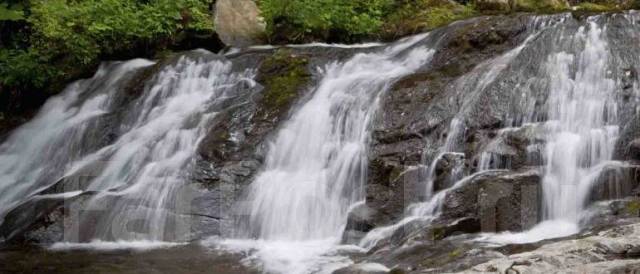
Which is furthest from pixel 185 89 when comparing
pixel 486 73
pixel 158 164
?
pixel 486 73

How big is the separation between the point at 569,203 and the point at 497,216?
0.75 m

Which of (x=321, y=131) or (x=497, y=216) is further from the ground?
(x=321, y=131)

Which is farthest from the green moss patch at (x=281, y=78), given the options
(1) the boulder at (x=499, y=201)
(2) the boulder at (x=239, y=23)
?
(1) the boulder at (x=499, y=201)

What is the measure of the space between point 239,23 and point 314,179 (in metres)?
6.27

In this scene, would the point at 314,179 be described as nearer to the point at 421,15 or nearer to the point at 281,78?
the point at 281,78

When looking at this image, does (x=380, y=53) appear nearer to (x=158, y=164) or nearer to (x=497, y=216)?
(x=158, y=164)

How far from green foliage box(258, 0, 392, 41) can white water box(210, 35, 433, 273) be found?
2.95m

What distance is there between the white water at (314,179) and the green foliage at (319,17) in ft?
9.68

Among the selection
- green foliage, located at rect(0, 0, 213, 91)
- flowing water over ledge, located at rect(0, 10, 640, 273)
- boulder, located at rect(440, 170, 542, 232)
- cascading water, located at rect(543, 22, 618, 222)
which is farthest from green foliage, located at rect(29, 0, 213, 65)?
boulder, located at rect(440, 170, 542, 232)

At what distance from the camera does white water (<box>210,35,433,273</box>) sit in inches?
276

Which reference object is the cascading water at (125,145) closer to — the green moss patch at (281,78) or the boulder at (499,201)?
the green moss patch at (281,78)

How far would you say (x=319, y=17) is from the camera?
12539 mm

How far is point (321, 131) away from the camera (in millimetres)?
8680

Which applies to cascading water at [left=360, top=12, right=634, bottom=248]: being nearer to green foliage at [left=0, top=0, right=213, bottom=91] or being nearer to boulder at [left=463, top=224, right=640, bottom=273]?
boulder at [left=463, top=224, right=640, bottom=273]
